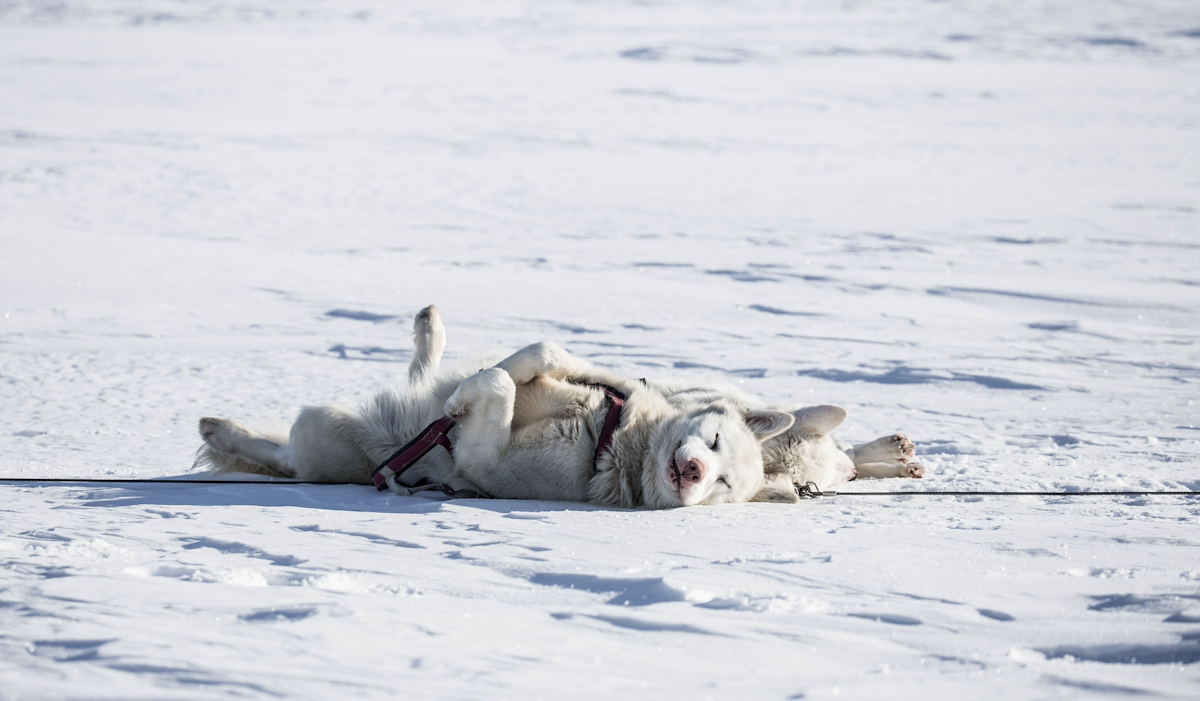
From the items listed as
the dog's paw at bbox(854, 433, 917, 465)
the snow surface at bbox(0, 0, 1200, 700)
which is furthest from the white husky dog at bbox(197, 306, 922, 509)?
the dog's paw at bbox(854, 433, 917, 465)

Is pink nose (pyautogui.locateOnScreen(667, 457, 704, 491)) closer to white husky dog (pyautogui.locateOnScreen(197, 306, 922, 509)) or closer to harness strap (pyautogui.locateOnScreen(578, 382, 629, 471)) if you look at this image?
white husky dog (pyautogui.locateOnScreen(197, 306, 922, 509))

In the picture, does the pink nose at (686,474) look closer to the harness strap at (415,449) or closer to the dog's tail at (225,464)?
the harness strap at (415,449)

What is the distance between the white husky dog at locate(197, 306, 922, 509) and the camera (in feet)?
12.1

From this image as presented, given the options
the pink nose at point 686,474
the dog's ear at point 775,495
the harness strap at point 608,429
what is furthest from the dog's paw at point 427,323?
the dog's ear at point 775,495

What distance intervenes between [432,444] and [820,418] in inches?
57.7

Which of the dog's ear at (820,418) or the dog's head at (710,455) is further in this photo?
the dog's ear at (820,418)

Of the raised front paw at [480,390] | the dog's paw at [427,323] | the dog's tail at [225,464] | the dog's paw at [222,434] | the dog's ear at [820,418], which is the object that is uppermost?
the dog's paw at [427,323]

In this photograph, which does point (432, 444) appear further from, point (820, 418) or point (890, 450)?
point (890, 450)

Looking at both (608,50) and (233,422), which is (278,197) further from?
(608,50)

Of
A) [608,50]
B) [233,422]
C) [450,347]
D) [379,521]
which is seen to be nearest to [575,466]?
[379,521]

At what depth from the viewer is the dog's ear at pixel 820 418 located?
392 centimetres

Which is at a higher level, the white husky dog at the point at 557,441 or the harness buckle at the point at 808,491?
the white husky dog at the point at 557,441

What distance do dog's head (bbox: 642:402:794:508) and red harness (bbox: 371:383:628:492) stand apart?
169mm

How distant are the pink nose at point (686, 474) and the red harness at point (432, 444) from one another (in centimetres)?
31
